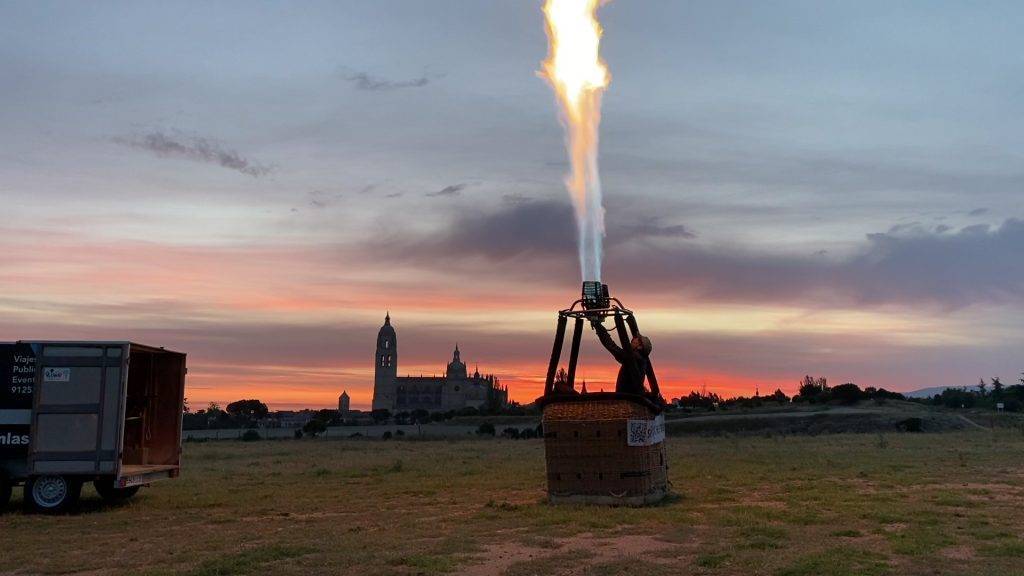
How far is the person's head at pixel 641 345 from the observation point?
19.2 metres

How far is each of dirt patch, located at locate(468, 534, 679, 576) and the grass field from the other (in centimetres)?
3

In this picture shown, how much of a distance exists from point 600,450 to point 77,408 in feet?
36.1

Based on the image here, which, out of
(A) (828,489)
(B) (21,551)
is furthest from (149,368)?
(A) (828,489)

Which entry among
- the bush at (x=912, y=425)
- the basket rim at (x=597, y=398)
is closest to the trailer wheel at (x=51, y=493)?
the basket rim at (x=597, y=398)

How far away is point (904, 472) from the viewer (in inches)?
1004

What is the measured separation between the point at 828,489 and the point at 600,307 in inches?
284

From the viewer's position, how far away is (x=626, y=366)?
1892 centimetres

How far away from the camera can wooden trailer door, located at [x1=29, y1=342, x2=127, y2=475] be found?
18.5m

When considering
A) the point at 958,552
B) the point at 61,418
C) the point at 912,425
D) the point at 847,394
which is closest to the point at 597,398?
the point at 958,552

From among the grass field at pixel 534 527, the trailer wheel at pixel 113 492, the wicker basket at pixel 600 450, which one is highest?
the wicker basket at pixel 600 450

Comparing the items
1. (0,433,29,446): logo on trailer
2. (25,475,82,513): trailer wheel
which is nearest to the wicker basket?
(25,475,82,513): trailer wheel

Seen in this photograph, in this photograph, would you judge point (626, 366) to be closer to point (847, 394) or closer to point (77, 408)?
point (77, 408)

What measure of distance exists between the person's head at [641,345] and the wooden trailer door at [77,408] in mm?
10886

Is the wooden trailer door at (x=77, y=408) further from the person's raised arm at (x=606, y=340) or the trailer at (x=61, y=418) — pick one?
the person's raised arm at (x=606, y=340)
